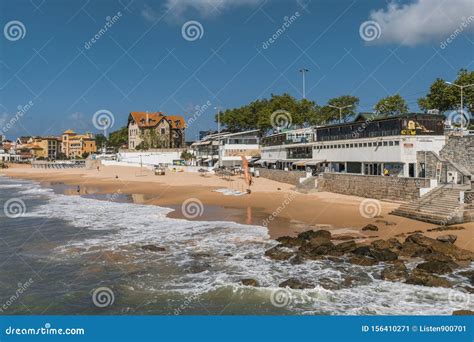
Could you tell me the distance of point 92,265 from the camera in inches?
805

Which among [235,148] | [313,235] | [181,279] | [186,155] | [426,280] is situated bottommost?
[181,279]

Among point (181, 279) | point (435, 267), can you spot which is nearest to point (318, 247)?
point (435, 267)

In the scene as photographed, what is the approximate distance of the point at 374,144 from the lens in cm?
4047

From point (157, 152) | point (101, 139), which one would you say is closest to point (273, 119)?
point (157, 152)

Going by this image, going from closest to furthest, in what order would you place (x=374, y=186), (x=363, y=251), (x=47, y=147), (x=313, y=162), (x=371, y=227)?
(x=363, y=251) < (x=371, y=227) < (x=374, y=186) < (x=313, y=162) < (x=47, y=147)

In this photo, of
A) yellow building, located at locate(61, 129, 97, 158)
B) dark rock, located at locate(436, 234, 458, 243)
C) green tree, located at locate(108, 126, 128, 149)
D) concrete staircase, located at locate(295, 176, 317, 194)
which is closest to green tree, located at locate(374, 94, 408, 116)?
concrete staircase, located at locate(295, 176, 317, 194)

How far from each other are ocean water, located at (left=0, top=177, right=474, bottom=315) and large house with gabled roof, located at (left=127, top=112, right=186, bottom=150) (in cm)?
9015

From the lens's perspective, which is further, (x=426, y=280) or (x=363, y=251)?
(x=363, y=251)

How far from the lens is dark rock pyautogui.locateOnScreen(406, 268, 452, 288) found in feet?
54.7

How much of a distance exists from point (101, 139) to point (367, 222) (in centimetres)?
16360

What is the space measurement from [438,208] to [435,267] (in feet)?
37.9

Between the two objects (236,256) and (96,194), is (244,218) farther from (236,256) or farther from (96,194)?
(96,194)

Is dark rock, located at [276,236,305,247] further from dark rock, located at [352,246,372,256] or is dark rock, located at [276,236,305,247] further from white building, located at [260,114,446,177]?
white building, located at [260,114,446,177]

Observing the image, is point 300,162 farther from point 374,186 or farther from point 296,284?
point 296,284
